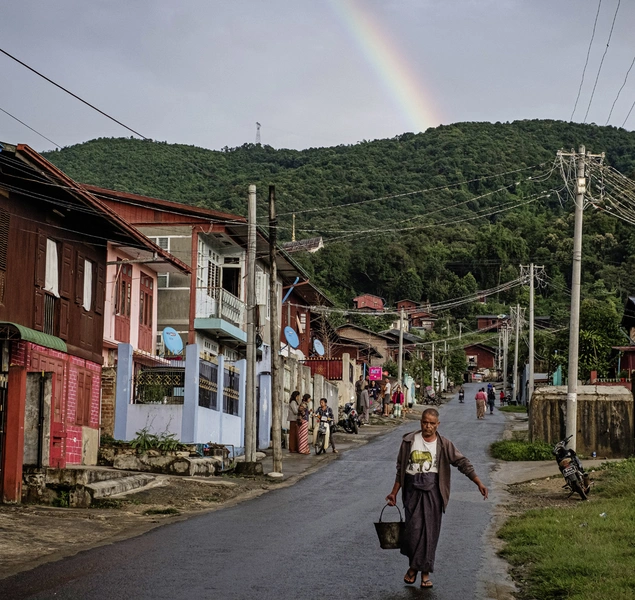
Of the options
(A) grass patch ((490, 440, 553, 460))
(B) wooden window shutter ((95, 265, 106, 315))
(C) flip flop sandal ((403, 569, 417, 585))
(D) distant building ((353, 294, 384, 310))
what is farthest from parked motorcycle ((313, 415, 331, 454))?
(D) distant building ((353, 294, 384, 310))

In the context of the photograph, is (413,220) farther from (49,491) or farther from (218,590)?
(218,590)

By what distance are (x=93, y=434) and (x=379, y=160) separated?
80.9 metres

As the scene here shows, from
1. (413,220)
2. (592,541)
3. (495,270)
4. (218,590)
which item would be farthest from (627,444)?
(495,270)

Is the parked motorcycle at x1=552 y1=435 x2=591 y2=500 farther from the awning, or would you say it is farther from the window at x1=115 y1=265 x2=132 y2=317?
the window at x1=115 y1=265 x2=132 y2=317

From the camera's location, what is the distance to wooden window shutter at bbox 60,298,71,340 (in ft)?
75.4

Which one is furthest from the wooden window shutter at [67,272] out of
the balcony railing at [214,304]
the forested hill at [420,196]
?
the forested hill at [420,196]

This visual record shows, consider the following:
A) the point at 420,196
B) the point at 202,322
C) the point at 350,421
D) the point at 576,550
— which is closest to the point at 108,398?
the point at 202,322

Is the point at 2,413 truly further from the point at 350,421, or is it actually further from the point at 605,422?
the point at 350,421

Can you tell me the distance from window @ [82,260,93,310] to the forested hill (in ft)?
120

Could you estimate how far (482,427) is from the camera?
46344mm

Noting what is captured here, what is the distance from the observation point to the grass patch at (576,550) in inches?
379

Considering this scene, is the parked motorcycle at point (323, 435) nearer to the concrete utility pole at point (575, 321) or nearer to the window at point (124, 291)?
the window at point (124, 291)

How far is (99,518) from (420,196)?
83.5m

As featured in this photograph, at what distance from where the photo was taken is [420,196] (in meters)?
96.9
